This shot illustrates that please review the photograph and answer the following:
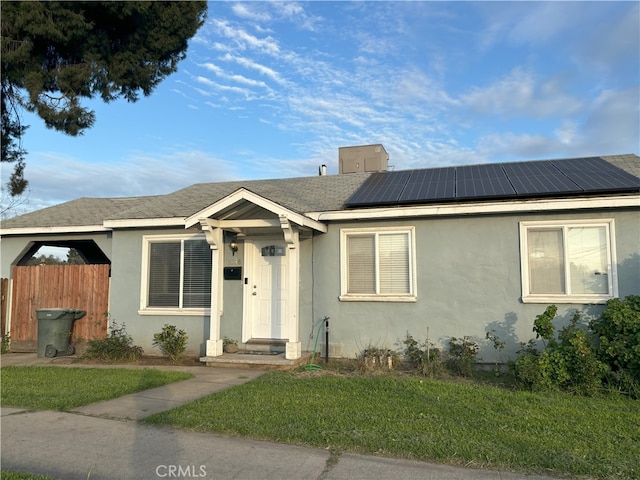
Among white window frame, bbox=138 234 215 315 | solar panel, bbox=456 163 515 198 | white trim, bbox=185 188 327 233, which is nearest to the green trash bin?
white window frame, bbox=138 234 215 315

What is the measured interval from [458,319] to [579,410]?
3392 millimetres

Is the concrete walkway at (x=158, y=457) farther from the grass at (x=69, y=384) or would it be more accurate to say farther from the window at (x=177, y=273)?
the window at (x=177, y=273)

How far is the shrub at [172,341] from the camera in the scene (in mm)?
10078

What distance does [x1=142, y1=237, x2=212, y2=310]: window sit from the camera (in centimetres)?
1091

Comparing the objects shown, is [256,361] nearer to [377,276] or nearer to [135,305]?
[377,276]

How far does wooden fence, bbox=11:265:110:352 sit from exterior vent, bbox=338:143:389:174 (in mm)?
7858

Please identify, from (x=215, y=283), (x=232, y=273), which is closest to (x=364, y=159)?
(x=232, y=273)

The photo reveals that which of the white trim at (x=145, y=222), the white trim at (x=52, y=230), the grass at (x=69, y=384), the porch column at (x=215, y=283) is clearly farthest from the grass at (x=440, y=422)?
the white trim at (x=52, y=230)

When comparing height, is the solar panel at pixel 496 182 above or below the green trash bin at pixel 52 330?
above

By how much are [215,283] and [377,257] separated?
10.9 feet

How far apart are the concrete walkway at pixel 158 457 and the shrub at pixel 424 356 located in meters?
4.11

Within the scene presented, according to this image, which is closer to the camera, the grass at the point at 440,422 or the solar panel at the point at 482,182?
the grass at the point at 440,422

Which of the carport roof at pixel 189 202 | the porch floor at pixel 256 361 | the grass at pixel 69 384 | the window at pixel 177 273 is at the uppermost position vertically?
the carport roof at pixel 189 202

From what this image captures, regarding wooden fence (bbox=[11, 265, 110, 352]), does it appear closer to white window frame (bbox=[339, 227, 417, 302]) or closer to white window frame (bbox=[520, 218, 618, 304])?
white window frame (bbox=[339, 227, 417, 302])
